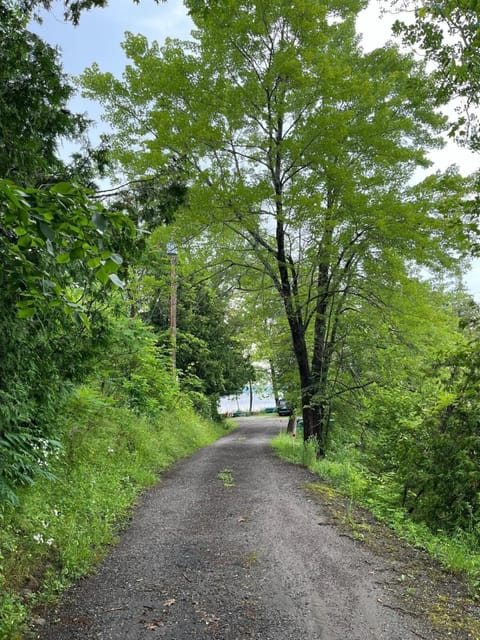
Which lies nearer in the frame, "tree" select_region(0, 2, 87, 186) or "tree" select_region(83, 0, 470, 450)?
A: "tree" select_region(0, 2, 87, 186)

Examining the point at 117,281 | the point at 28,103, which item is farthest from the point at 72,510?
the point at 28,103

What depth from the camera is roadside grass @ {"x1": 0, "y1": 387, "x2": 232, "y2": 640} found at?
3186 mm

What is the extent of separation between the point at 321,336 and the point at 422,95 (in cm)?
660

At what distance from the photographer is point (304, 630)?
2.79m

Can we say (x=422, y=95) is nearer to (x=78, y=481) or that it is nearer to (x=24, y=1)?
(x=24, y=1)

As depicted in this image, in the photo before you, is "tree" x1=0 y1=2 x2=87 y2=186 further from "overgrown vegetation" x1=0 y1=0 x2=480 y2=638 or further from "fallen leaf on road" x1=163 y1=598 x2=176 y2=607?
"fallen leaf on road" x1=163 y1=598 x2=176 y2=607

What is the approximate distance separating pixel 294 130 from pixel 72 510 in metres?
7.19

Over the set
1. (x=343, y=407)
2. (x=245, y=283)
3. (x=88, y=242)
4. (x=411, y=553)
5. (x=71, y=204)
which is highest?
(x=245, y=283)

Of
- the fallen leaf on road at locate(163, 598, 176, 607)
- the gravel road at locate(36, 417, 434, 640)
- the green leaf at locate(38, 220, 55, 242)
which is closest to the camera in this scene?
the green leaf at locate(38, 220, 55, 242)

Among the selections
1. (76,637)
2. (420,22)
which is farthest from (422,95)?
(76,637)

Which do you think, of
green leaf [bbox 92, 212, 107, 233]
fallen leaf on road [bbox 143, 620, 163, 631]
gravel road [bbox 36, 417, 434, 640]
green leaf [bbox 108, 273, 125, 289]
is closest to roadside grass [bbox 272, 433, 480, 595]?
gravel road [bbox 36, 417, 434, 640]

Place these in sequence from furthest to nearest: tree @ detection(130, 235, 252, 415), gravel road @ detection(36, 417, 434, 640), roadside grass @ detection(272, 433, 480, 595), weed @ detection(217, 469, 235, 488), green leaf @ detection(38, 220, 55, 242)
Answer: tree @ detection(130, 235, 252, 415)
weed @ detection(217, 469, 235, 488)
roadside grass @ detection(272, 433, 480, 595)
gravel road @ detection(36, 417, 434, 640)
green leaf @ detection(38, 220, 55, 242)

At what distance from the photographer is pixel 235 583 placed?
11.3 feet

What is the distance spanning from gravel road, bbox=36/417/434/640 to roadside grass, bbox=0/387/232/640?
0.64ft
